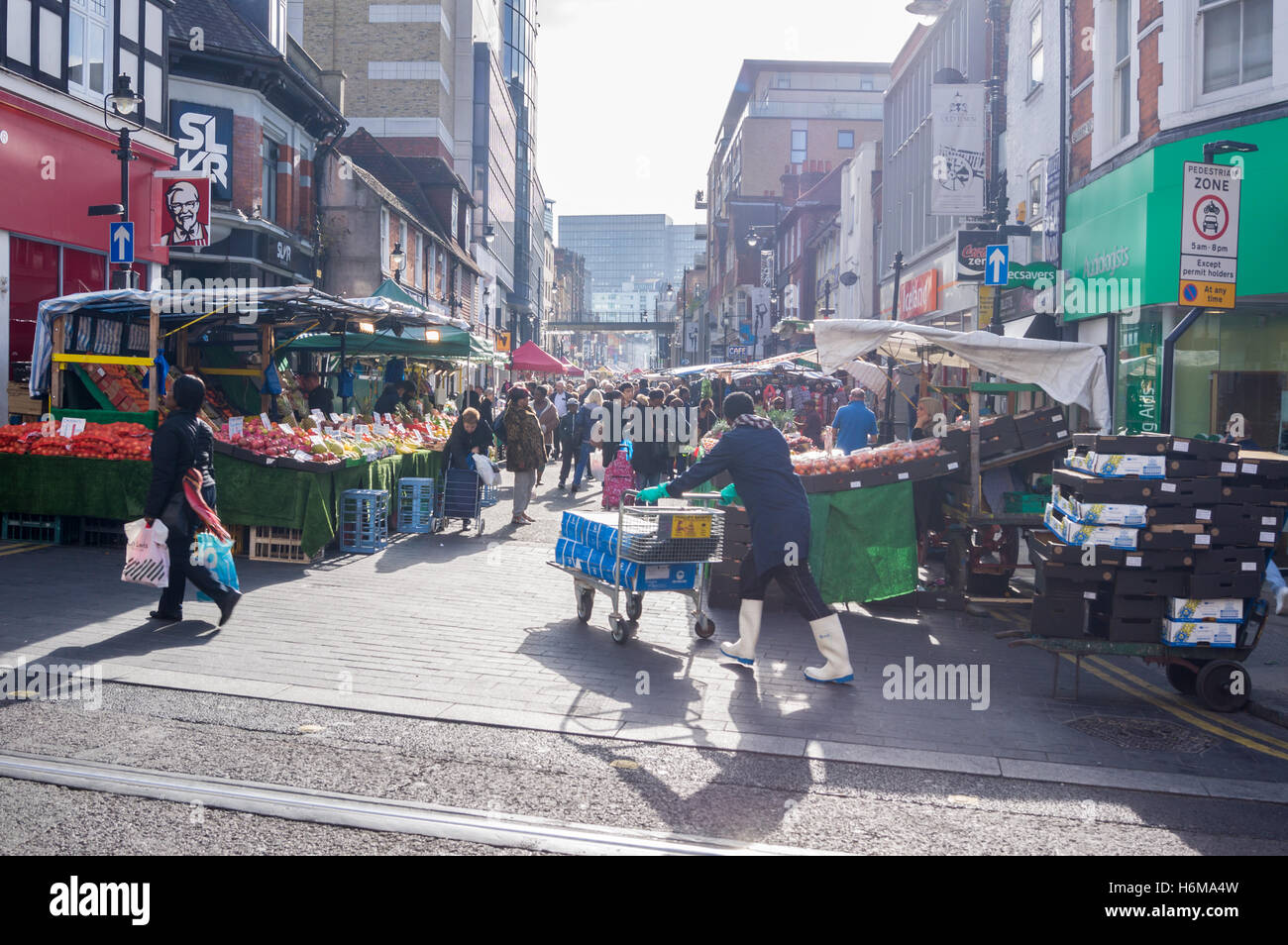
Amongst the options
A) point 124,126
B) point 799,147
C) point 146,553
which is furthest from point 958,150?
point 799,147

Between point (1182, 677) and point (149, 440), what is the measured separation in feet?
34.7

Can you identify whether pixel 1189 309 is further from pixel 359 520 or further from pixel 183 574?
pixel 183 574

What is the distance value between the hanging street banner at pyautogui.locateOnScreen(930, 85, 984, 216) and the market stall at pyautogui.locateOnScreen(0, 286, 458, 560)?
36.2ft

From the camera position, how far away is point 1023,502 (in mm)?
10320

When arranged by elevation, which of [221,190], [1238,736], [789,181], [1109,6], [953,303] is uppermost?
[789,181]

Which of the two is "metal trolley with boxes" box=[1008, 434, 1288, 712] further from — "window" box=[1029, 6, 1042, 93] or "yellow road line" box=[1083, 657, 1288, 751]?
"window" box=[1029, 6, 1042, 93]

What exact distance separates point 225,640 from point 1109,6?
15594mm

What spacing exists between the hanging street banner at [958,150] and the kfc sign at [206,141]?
48.9 feet

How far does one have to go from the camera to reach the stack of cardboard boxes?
23.0ft

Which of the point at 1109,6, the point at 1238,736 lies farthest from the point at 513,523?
the point at 1109,6

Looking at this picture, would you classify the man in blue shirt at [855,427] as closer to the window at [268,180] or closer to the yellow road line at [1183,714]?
the yellow road line at [1183,714]

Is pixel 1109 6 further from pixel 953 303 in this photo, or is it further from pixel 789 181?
pixel 789 181

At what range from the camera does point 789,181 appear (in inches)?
2527

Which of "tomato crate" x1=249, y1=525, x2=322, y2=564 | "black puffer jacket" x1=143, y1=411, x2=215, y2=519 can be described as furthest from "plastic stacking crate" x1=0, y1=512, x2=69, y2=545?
"black puffer jacket" x1=143, y1=411, x2=215, y2=519
